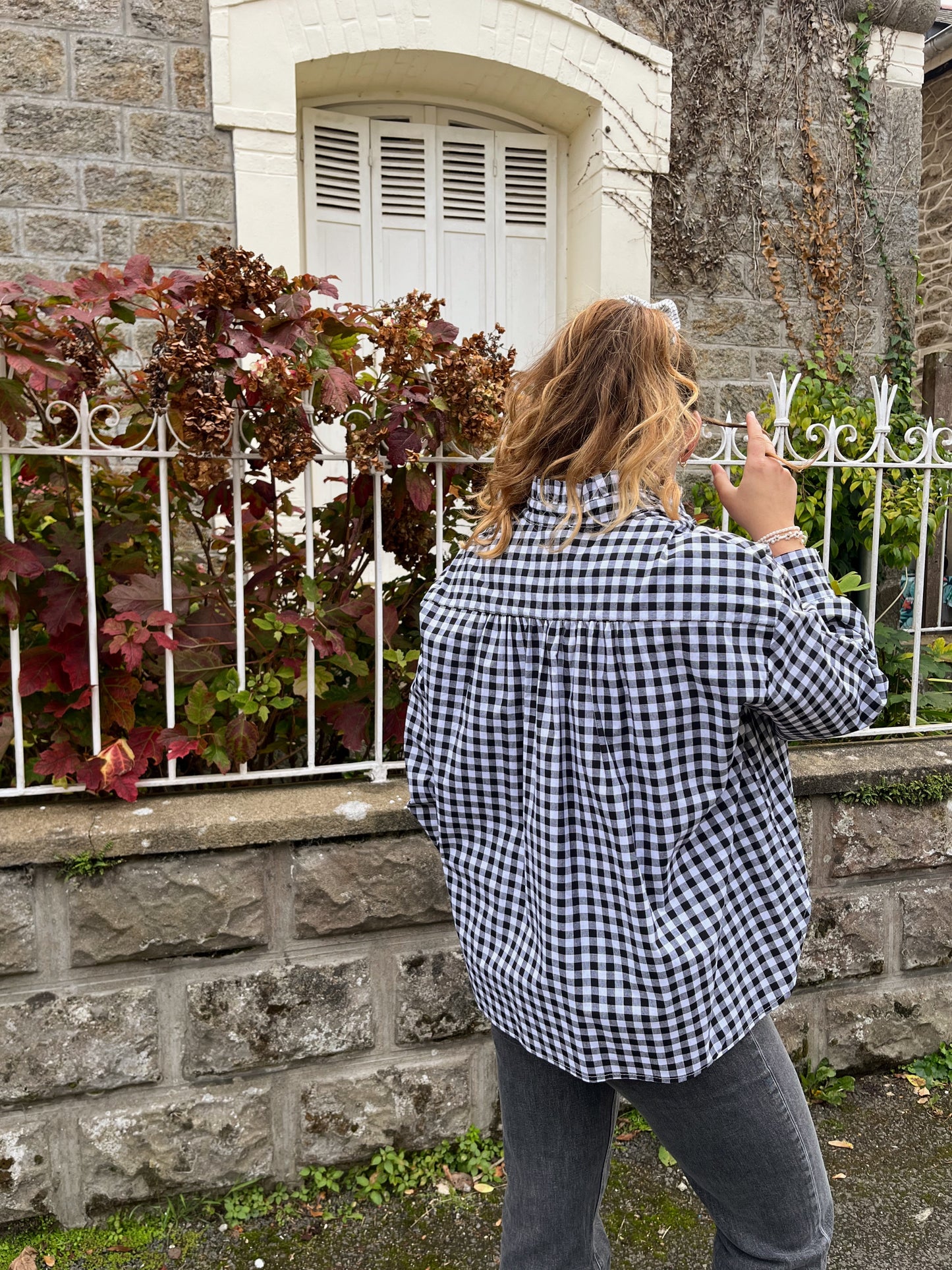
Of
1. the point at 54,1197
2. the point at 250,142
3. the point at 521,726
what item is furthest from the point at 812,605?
the point at 250,142

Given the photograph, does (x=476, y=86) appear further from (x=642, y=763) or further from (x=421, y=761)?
(x=642, y=763)

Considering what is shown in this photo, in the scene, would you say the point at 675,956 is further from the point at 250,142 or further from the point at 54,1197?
the point at 250,142

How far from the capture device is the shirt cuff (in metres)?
1.32

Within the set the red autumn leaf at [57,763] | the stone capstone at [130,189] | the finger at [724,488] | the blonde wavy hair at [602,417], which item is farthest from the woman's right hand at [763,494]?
the stone capstone at [130,189]

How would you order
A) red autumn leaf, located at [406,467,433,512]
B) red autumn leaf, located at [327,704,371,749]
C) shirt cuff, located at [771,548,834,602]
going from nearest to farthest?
1. shirt cuff, located at [771,548,834,602]
2. red autumn leaf, located at [406,467,433,512]
3. red autumn leaf, located at [327,704,371,749]

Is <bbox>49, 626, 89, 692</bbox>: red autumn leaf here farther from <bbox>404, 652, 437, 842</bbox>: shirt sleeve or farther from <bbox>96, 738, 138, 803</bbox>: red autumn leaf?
<bbox>404, 652, 437, 842</bbox>: shirt sleeve

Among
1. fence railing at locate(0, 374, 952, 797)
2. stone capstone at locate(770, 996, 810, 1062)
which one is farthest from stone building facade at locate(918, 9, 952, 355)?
stone capstone at locate(770, 996, 810, 1062)

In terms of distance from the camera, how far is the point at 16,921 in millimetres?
2051

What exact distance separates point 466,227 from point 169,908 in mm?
4049

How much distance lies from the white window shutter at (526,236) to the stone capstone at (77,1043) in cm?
391

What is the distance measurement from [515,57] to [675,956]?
15.1ft

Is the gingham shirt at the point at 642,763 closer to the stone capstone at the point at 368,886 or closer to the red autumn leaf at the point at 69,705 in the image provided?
the stone capstone at the point at 368,886

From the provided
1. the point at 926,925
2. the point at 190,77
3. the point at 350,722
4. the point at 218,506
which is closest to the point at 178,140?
the point at 190,77

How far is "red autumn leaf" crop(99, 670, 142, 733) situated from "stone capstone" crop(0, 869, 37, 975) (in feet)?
1.18
